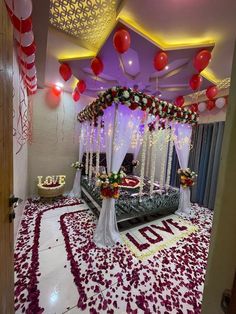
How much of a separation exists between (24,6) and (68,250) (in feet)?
9.13

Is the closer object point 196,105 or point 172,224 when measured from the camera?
point 172,224

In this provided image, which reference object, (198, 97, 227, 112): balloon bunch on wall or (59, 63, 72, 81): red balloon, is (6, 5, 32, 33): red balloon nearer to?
(59, 63, 72, 81): red balloon

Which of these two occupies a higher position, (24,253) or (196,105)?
(196,105)

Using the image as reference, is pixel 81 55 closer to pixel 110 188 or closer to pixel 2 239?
pixel 110 188

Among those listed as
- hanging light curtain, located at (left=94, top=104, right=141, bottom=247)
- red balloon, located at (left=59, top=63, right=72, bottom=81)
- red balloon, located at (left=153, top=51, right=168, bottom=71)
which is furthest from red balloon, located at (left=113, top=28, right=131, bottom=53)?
red balloon, located at (left=59, top=63, right=72, bottom=81)

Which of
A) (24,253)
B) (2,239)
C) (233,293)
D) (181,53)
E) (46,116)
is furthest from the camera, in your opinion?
(46,116)

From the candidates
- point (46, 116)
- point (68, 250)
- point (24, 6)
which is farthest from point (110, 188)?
point (46, 116)

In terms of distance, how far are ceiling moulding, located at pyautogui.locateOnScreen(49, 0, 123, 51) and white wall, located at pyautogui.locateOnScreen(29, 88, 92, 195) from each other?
212cm

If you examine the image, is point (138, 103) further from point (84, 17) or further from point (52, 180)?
point (52, 180)

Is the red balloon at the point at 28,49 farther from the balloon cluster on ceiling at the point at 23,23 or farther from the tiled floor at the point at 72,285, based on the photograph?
the tiled floor at the point at 72,285

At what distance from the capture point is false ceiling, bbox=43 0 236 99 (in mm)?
1532

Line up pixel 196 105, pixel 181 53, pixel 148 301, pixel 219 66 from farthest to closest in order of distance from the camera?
1. pixel 196 105
2. pixel 219 66
3. pixel 181 53
4. pixel 148 301

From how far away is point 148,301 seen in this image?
1481 mm

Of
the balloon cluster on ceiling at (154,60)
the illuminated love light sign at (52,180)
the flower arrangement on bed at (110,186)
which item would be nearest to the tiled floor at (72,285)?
the flower arrangement on bed at (110,186)
